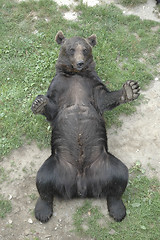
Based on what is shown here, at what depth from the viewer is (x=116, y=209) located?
203 inches

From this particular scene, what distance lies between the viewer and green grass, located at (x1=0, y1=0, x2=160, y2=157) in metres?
6.37

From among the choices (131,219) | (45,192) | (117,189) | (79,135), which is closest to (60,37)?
(79,135)

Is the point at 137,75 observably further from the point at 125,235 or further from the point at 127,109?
the point at 125,235

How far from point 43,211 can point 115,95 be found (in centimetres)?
Answer: 223

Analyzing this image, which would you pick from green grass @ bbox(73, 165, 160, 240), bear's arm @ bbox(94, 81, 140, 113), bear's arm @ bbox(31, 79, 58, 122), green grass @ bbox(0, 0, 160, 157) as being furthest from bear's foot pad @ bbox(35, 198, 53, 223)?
bear's arm @ bbox(94, 81, 140, 113)

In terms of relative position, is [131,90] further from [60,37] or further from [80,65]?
[60,37]

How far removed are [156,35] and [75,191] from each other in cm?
456

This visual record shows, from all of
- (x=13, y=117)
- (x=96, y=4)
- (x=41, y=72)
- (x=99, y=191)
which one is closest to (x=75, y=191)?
(x=99, y=191)

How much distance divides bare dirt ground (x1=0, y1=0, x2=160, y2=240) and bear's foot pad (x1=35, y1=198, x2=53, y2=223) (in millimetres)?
98

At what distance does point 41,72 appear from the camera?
706 cm

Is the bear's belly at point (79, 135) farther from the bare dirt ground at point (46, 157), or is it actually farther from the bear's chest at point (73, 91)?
the bare dirt ground at point (46, 157)

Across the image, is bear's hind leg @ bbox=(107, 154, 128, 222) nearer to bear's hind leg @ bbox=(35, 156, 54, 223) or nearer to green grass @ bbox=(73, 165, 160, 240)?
green grass @ bbox=(73, 165, 160, 240)

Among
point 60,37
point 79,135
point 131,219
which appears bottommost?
point 131,219

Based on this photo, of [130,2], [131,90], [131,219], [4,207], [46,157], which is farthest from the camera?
[130,2]
